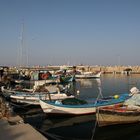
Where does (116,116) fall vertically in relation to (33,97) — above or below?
below

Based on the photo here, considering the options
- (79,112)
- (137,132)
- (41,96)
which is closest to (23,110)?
(41,96)

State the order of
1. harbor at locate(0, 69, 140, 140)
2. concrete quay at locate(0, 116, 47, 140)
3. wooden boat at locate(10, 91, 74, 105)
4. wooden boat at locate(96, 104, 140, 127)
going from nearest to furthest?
1. concrete quay at locate(0, 116, 47, 140)
2. harbor at locate(0, 69, 140, 140)
3. wooden boat at locate(96, 104, 140, 127)
4. wooden boat at locate(10, 91, 74, 105)

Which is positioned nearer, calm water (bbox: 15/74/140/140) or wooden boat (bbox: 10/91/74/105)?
calm water (bbox: 15/74/140/140)

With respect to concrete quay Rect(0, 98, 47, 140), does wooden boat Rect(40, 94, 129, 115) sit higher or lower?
lower

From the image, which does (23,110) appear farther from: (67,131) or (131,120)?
(131,120)

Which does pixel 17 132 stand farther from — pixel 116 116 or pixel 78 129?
pixel 116 116

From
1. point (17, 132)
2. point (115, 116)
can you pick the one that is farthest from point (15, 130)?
point (115, 116)

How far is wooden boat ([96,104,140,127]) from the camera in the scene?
15555 mm

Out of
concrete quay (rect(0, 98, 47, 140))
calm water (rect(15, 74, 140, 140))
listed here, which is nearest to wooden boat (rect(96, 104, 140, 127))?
calm water (rect(15, 74, 140, 140))

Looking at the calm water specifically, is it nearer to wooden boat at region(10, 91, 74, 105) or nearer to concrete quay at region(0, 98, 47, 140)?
concrete quay at region(0, 98, 47, 140)

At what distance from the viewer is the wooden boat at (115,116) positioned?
612 inches

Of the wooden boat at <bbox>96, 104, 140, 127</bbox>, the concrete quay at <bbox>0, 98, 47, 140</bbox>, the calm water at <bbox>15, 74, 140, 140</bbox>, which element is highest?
the concrete quay at <bbox>0, 98, 47, 140</bbox>

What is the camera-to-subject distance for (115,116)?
52.0 ft

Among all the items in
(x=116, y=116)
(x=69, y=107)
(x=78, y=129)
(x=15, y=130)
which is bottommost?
(x=78, y=129)
